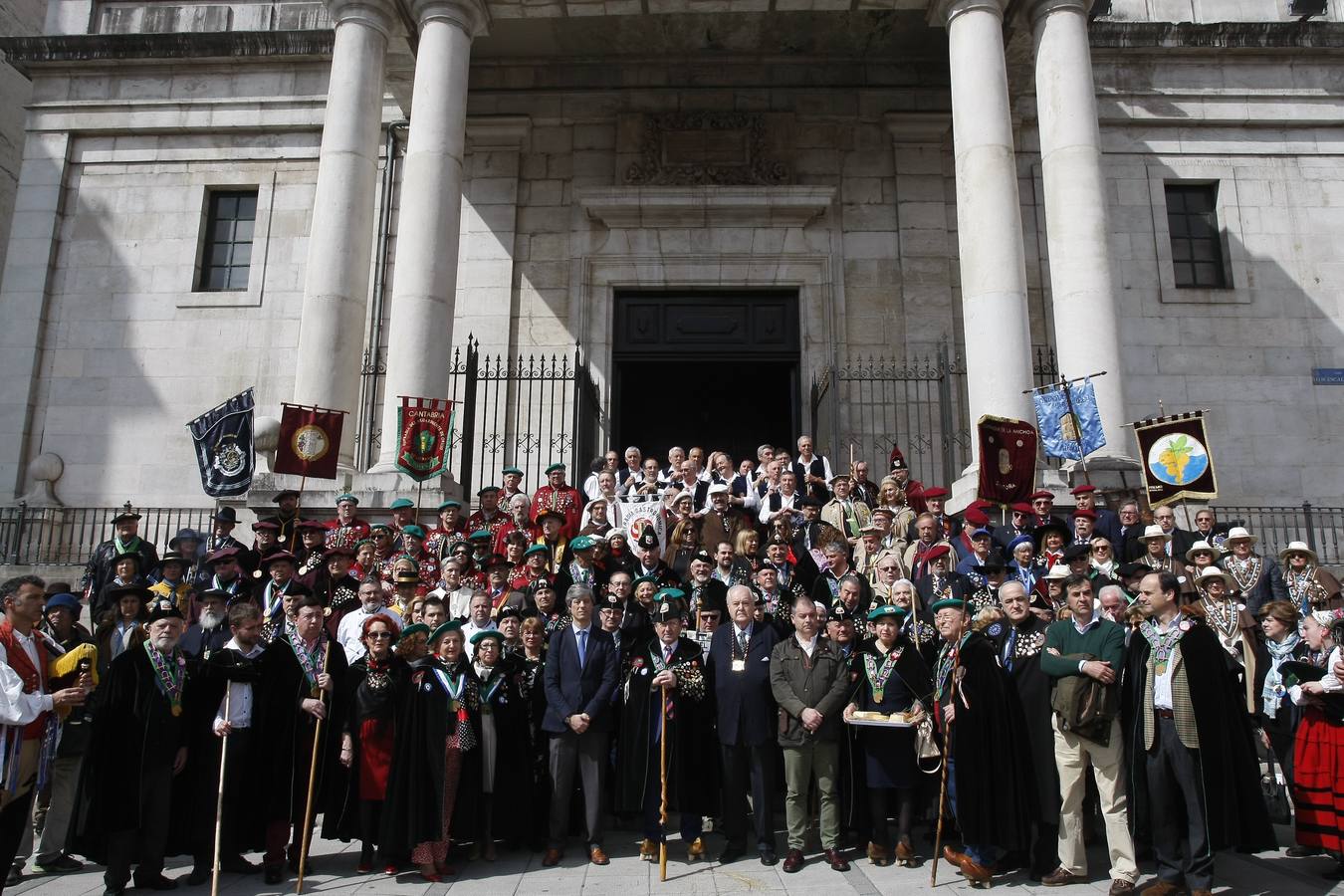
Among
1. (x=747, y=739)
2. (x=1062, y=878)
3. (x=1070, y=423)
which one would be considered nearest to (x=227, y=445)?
(x=747, y=739)

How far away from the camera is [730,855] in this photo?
7020 millimetres

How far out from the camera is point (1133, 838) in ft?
21.1

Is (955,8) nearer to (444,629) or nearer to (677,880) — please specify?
(444,629)

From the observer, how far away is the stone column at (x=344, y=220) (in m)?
13.1

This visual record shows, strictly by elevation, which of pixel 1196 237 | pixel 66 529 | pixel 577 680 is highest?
pixel 1196 237

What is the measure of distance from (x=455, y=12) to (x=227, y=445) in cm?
666

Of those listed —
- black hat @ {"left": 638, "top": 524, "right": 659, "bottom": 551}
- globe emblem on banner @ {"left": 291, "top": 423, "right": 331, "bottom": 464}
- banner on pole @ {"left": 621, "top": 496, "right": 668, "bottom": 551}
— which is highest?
globe emblem on banner @ {"left": 291, "top": 423, "right": 331, "bottom": 464}

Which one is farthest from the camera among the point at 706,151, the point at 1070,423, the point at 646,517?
the point at 706,151

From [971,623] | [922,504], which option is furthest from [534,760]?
[922,504]

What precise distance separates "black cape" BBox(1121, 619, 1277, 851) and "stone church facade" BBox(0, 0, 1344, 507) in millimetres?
9228

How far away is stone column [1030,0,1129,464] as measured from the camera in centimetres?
1258

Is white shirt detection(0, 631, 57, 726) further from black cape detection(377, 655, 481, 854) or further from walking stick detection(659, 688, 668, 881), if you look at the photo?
walking stick detection(659, 688, 668, 881)

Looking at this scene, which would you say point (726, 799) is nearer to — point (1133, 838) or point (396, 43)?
point (1133, 838)

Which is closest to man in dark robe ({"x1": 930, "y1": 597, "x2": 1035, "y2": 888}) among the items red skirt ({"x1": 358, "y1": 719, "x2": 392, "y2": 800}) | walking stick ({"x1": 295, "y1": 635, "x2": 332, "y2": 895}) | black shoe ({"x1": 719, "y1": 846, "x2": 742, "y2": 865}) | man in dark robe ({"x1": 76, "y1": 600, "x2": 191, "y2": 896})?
black shoe ({"x1": 719, "y1": 846, "x2": 742, "y2": 865})
